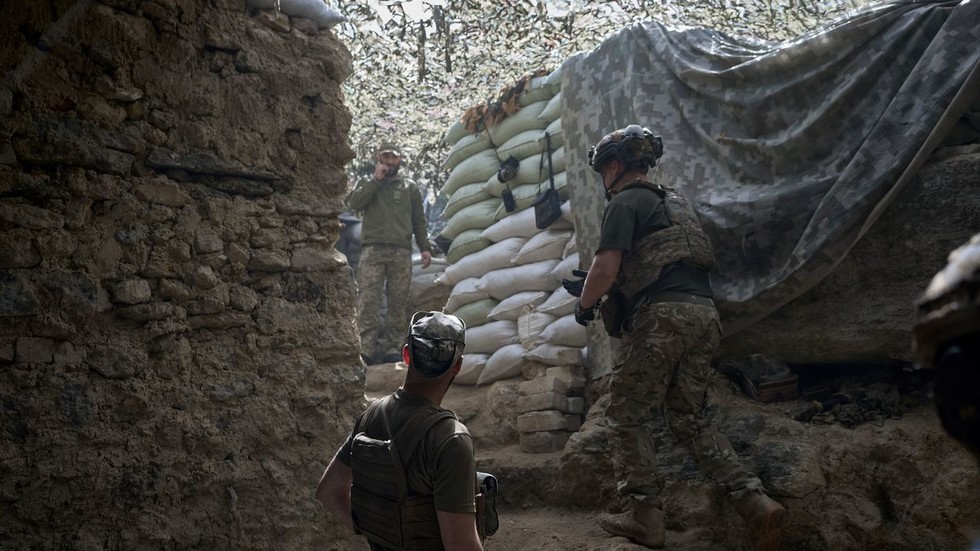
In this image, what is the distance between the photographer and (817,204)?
343 centimetres

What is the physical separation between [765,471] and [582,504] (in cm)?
102

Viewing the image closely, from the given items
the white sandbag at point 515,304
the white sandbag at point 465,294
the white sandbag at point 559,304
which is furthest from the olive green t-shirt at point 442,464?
the white sandbag at point 465,294

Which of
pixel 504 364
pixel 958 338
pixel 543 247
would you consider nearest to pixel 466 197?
pixel 543 247

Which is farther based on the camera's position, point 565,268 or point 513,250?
point 513,250

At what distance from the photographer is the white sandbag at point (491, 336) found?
5059 millimetres

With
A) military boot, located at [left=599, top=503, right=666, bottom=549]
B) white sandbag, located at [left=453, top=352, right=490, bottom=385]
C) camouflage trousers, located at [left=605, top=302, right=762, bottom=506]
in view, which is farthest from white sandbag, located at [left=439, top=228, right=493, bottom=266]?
military boot, located at [left=599, top=503, right=666, bottom=549]

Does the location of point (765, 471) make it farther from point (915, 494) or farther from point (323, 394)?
point (323, 394)

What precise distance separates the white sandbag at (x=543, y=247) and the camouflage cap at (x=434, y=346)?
9.55 ft

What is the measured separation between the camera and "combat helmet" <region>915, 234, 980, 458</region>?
2.63 feet

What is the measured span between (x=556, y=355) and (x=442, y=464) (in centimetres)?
270

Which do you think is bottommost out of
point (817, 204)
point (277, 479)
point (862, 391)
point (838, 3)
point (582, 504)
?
point (582, 504)

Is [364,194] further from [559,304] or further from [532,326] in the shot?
[559,304]

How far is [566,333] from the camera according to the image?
179 inches

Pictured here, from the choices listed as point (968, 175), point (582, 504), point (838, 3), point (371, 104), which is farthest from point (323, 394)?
point (371, 104)
